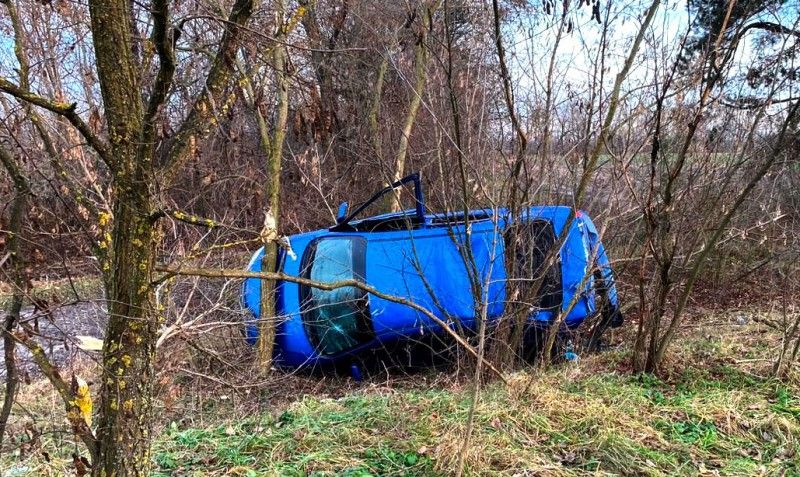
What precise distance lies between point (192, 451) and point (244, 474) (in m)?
0.58

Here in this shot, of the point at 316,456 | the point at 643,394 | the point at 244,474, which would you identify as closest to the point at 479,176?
the point at 643,394

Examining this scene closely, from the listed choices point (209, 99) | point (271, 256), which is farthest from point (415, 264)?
point (209, 99)

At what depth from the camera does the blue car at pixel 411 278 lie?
5.27 meters

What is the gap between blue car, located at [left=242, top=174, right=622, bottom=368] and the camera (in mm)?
5273

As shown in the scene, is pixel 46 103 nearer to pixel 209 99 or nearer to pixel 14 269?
pixel 209 99

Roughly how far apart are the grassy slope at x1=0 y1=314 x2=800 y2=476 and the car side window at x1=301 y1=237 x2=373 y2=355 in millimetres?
1385

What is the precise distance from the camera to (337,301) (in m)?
6.20

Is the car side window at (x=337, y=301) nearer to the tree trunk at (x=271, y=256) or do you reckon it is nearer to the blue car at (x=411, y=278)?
the blue car at (x=411, y=278)

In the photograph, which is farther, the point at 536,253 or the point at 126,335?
the point at 536,253

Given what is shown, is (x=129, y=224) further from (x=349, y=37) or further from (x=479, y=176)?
(x=349, y=37)

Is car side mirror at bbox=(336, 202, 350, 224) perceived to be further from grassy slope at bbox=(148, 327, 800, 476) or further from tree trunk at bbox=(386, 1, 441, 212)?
grassy slope at bbox=(148, 327, 800, 476)

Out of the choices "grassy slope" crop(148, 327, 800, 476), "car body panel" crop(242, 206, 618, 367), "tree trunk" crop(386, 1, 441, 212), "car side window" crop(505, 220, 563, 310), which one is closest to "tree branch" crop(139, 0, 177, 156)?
"grassy slope" crop(148, 327, 800, 476)

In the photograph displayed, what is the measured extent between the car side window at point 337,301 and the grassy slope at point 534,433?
139 centimetres

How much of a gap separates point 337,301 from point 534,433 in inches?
115
